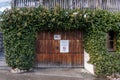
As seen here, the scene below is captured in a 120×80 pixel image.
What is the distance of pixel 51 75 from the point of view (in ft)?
39.3

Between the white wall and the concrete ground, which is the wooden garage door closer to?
the white wall

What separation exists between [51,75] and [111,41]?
369 centimetres

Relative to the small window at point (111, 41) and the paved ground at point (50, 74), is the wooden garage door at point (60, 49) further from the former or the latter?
the small window at point (111, 41)

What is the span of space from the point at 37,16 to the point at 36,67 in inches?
116

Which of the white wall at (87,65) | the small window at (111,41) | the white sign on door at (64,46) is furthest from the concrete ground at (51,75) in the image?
the small window at (111,41)

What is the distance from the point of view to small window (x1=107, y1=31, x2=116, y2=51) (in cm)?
1320

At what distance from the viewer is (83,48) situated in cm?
1368

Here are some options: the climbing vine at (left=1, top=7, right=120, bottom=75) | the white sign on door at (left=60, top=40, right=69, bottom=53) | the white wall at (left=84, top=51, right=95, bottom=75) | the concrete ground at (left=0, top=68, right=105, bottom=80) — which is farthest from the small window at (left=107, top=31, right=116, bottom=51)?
the white sign on door at (left=60, top=40, right=69, bottom=53)

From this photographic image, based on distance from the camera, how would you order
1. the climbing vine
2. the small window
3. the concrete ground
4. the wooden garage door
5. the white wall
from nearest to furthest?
the concrete ground
the climbing vine
the white wall
the small window
the wooden garage door

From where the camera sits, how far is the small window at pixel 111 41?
43.3 feet

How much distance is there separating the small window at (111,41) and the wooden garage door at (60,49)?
56.7 inches

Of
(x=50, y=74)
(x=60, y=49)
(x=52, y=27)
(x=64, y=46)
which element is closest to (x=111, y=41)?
(x=64, y=46)

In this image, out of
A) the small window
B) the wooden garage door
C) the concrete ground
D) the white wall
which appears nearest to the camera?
the concrete ground

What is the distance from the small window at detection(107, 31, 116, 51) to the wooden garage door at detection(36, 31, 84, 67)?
1.44m
